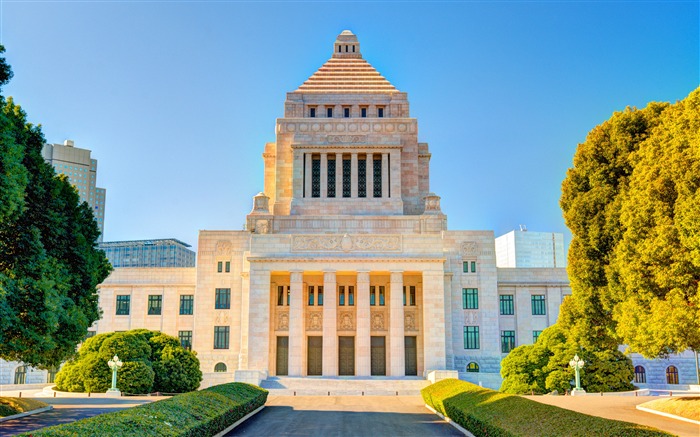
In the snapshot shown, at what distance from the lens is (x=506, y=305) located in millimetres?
56656

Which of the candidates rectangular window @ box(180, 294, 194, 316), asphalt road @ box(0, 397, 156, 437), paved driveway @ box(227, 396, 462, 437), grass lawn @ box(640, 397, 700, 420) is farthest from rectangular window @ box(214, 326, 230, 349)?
grass lawn @ box(640, 397, 700, 420)

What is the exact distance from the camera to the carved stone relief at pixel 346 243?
1993 inches

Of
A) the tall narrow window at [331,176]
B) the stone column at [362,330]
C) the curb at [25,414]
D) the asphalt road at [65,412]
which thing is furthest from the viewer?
the tall narrow window at [331,176]

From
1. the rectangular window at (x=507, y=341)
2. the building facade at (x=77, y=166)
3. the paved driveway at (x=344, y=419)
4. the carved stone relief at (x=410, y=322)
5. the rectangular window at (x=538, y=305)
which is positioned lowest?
the paved driveway at (x=344, y=419)

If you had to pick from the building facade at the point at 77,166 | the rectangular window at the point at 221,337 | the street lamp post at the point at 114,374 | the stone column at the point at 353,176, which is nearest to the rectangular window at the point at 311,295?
the rectangular window at the point at 221,337

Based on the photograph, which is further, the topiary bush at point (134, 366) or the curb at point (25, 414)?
the topiary bush at point (134, 366)

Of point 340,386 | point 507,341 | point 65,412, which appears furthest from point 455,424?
point 507,341

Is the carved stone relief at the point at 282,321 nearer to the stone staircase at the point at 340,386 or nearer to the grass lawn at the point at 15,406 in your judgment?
the stone staircase at the point at 340,386

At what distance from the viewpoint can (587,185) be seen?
29578 mm

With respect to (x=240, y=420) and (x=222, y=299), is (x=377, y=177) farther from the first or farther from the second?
(x=240, y=420)

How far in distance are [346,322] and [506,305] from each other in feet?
44.8

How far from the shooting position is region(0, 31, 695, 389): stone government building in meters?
49.9

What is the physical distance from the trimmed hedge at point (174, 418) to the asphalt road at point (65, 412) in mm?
5079

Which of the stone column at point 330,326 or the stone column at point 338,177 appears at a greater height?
the stone column at point 338,177
